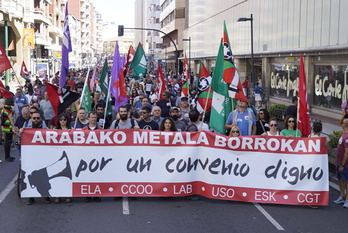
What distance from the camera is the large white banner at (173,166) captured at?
8164 millimetres

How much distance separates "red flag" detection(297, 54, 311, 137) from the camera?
882cm

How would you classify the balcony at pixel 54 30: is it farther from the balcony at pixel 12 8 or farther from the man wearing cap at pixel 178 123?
the man wearing cap at pixel 178 123

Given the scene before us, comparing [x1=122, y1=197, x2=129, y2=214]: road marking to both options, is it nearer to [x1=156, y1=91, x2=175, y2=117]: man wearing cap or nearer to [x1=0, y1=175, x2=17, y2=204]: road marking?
[x1=0, y1=175, x2=17, y2=204]: road marking

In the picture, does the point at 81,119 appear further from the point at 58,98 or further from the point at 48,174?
the point at 48,174

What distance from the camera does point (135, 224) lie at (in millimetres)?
7230

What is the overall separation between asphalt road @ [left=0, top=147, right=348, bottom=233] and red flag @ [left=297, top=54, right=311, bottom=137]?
1.34 m

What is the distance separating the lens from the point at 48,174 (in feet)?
26.8

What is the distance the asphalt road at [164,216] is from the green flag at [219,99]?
155 cm

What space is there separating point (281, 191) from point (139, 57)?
11002 millimetres

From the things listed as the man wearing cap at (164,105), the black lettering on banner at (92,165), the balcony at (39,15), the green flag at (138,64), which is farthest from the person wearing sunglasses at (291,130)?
the balcony at (39,15)

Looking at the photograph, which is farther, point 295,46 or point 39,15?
point 39,15

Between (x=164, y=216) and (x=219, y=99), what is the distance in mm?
2700

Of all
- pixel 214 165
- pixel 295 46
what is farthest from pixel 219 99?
pixel 295 46

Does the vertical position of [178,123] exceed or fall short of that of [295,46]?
it falls short
